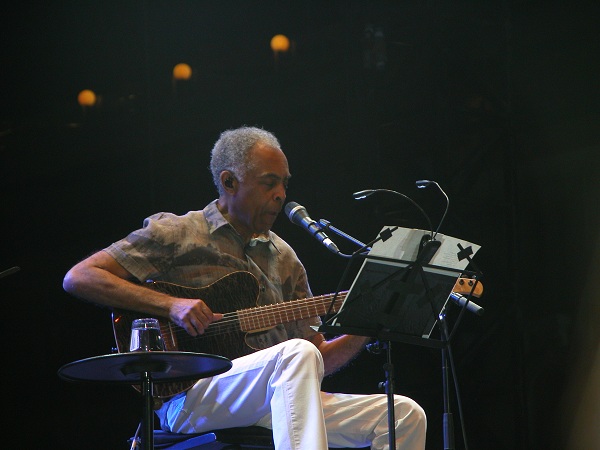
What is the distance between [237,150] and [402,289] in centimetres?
157

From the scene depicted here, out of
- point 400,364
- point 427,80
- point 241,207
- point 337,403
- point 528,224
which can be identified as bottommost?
point 400,364

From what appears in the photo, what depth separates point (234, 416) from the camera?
3506mm

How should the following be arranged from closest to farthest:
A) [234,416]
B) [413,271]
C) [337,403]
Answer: [413,271], [234,416], [337,403]

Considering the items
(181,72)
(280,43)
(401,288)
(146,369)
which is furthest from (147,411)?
(280,43)

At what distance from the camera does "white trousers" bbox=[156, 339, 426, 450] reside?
3.10 metres

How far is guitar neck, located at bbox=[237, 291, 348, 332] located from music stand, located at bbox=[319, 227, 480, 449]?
2.30ft

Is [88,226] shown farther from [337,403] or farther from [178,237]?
[337,403]

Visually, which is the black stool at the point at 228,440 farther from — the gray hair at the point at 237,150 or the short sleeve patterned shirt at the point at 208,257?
the gray hair at the point at 237,150

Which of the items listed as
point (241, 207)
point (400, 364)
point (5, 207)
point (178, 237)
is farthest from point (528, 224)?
point (5, 207)

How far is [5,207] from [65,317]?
2.32 feet

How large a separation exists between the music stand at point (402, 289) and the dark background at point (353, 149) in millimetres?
2247

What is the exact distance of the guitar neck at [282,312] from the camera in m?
3.82

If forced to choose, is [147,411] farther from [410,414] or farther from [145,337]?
[410,414]

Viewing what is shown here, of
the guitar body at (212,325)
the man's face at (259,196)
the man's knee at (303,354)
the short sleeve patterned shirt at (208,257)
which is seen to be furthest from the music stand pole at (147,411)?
the man's face at (259,196)
